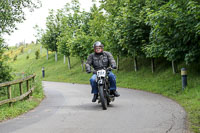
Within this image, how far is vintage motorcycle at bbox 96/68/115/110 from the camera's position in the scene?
8.15 m

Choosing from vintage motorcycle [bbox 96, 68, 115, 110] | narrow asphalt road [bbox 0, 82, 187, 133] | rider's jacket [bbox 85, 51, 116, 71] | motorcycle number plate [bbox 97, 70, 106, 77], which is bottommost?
narrow asphalt road [bbox 0, 82, 187, 133]

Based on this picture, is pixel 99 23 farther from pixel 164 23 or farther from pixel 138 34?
pixel 164 23

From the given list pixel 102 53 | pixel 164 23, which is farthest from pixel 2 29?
pixel 164 23

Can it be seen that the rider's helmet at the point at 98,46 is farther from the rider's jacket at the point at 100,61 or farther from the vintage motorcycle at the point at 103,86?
the vintage motorcycle at the point at 103,86

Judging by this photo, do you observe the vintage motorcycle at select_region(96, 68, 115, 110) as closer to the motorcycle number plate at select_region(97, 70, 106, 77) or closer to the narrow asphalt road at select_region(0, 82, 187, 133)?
the motorcycle number plate at select_region(97, 70, 106, 77)

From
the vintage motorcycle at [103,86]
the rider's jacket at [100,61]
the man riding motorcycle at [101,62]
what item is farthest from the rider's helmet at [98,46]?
the vintage motorcycle at [103,86]

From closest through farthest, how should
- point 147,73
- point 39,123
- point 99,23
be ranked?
1. point 39,123
2. point 147,73
3. point 99,23

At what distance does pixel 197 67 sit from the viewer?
15.6 meters

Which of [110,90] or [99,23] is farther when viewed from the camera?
[99,23]

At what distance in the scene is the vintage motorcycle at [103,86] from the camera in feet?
Result: 26.7

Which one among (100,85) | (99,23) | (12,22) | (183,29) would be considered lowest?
(100,85)

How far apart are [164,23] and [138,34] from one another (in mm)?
5947

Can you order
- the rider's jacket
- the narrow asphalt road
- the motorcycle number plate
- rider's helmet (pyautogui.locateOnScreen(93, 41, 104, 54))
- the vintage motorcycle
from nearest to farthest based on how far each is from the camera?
the narrow asphalt road → the vintage motorcycle → the motorcycle number plate → rider's helmet (pyautogui.locateOnScreen(93, 41, 104, 54)) → the rider's jacket

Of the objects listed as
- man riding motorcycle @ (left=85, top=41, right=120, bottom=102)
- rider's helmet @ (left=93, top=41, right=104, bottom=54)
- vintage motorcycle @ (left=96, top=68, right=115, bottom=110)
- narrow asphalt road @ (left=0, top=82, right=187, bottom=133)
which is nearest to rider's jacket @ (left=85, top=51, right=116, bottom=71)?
man riding motorcycle @ (left=85, top=41, right=120, bottom=102)
